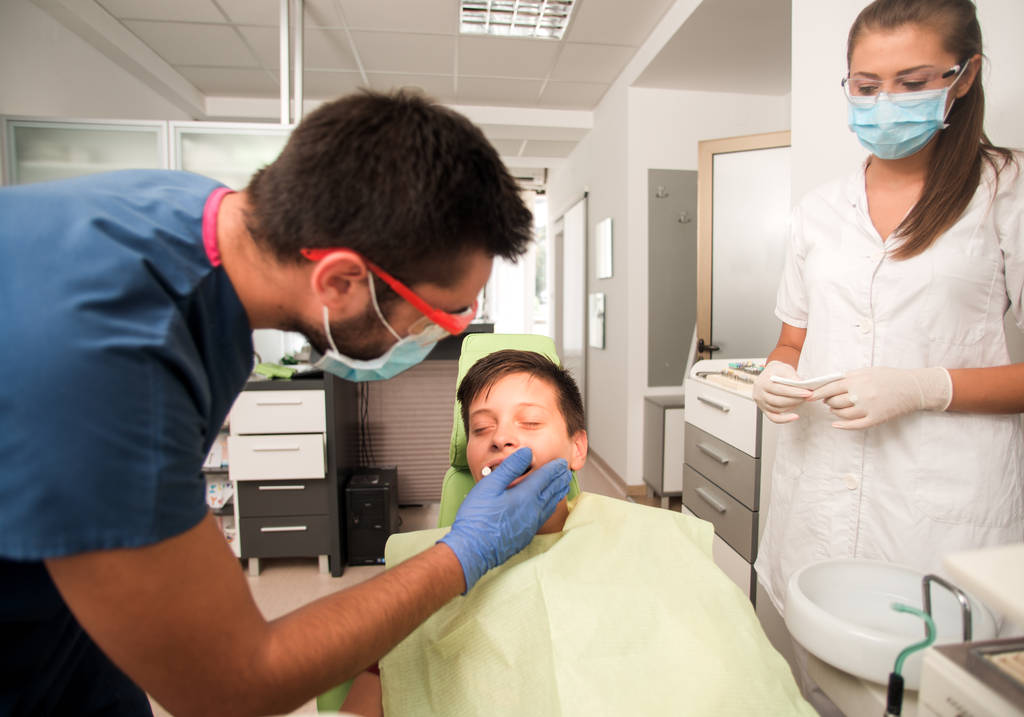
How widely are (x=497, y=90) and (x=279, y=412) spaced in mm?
2890

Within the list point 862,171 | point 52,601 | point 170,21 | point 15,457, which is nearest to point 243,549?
point 52,601

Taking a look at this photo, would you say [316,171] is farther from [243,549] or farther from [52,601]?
[243,549]

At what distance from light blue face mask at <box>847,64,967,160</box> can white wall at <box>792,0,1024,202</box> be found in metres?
0.32

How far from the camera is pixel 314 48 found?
11.0ft

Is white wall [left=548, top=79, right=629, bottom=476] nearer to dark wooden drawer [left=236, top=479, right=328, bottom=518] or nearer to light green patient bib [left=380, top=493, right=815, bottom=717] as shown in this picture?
dark wooden drawer [left=236, top=479, right=328, bottom=518]

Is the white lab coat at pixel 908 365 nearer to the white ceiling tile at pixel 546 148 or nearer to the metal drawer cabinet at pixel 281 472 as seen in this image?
the metal drawer cabinet at pixel 281 472

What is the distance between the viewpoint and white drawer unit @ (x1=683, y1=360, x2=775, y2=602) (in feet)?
6.13

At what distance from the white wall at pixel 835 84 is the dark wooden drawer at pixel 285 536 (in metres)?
2.38

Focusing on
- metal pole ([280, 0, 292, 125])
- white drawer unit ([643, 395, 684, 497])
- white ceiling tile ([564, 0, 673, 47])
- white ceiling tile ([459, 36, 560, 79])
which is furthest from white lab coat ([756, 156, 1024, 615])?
metal pole ([280, 0, 292, 125])

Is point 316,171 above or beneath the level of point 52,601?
above

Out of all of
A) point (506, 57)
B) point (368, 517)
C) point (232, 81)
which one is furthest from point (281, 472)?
point (232, 81)

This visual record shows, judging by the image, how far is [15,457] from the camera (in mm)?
478

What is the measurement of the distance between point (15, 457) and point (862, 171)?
154 centimetres

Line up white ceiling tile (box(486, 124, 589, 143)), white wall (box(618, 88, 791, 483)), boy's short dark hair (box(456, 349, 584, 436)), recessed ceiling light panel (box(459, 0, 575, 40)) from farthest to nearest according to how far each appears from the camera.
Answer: white ceiling tile (box(486, 124, 589, 143)), white wall (box(618, 88, 791, 483)), recessed ceiling light panel (box(459, 0, 575, 40)), boy's short dark hair (box(456, 349, 584, 436))
